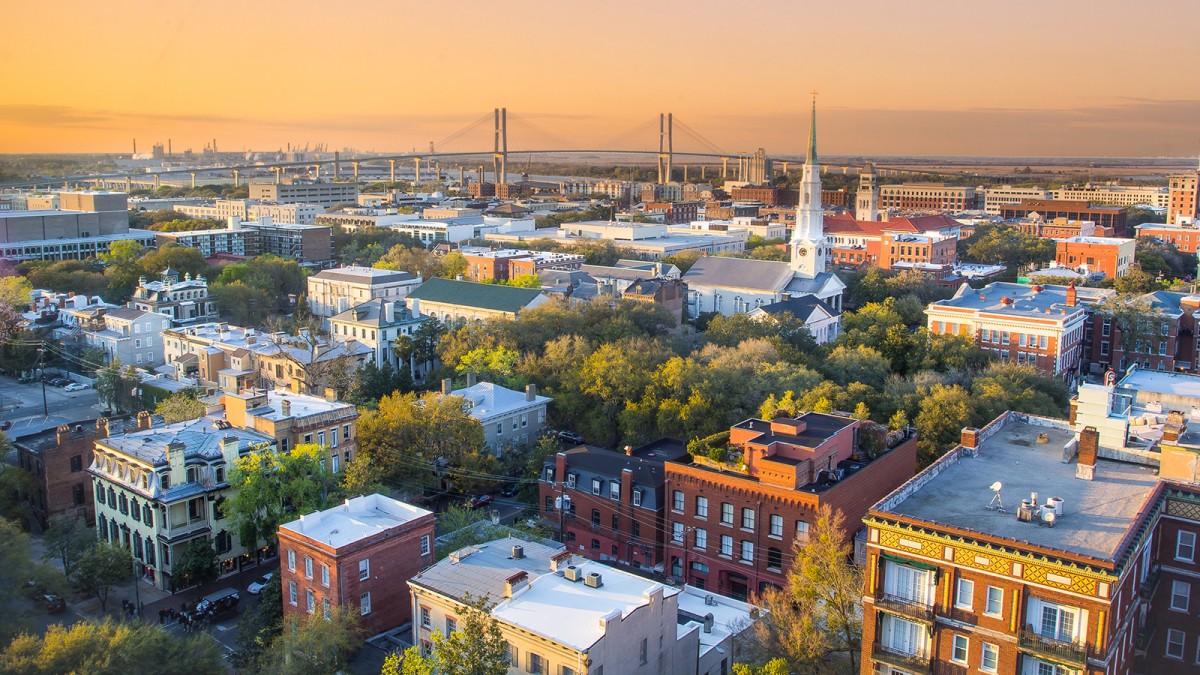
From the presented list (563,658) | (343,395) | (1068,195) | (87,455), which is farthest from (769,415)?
(1068,195)

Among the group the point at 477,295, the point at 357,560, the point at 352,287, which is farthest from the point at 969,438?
the point at 352,287

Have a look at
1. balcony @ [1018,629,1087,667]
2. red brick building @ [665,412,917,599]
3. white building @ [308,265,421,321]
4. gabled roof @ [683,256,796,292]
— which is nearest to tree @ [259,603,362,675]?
red brick building @ [665,412,917,599]

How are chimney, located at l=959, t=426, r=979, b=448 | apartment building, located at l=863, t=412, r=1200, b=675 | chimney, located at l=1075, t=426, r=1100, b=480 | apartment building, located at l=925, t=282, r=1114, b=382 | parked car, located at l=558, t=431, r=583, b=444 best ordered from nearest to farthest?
apartment building, located at l=863, t=412, r=1200, b=675
chimney, located at l=1075, t=426, r=1100, b=480
chimney, located at l=959, t=426, r=979, b=448
parked car, located at l=558, t=431, r=583, b=444
apartment building, located at l=925, t=282, r=1114, b=382

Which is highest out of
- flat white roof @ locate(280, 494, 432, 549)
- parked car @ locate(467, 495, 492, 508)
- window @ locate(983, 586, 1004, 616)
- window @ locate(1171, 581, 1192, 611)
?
window @ locate(983, 586, 1004, 616)

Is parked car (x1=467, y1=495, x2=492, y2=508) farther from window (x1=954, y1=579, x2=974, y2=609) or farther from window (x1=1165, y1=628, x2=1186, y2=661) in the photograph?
window (x1=1165, y1=628, x2=1186, y2=661)

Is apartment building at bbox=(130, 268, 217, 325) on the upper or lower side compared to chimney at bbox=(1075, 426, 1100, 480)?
lower

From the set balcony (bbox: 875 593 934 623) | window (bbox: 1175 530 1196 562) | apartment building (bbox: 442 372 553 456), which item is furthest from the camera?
apartment building (bbox: 442 372 553 456)
